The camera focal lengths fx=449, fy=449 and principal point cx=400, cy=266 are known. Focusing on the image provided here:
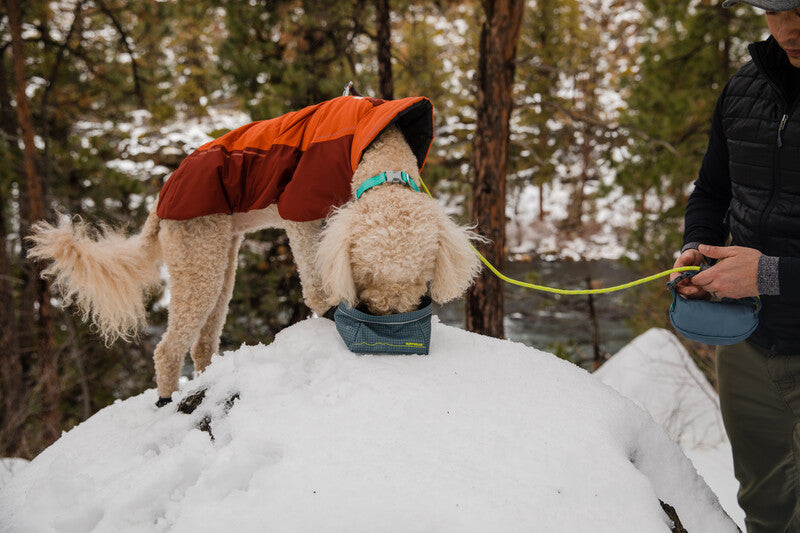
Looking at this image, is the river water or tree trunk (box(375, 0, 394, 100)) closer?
tree trunk (box(375, 0, 394, 100))

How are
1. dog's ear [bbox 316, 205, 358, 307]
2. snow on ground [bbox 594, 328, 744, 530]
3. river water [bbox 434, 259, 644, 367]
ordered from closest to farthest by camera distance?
1. dog's ear [bbox 316, 205, 358, 307]
2. snow on ground [bbox 594, 328, 744, 530]
3. river water [bbox 434, 259, 644, 367]

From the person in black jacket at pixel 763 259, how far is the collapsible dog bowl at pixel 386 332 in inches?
40.9

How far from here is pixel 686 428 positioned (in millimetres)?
5020

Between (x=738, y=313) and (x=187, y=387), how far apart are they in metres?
2.51

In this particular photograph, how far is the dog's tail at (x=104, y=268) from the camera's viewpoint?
7.45ft

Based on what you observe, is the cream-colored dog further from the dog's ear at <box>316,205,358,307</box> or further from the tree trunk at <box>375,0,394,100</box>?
the tree trunk at <box>375,0,394,100</box>

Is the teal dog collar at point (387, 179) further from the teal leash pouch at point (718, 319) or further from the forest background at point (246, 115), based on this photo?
the forest background at point (246, 115)

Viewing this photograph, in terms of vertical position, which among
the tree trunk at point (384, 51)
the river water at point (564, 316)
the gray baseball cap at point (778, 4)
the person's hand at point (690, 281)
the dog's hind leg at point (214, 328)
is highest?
the tree trunk at point (384, 51)

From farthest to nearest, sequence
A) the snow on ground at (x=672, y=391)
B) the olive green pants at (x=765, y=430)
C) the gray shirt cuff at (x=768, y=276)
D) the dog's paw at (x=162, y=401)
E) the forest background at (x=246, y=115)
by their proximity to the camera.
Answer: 1. the forest background at (x=246, y=115)
2. the snow on ground at (x=672, y=391)
3. the dog's paw at (x=162, y=401)
4. the olive green pants at (x=765, y=430)
5. the gray shirt cuff at (x=768, y=276)

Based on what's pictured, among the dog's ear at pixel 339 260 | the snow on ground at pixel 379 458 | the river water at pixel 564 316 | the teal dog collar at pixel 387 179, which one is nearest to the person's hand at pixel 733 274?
the snow on ground at pixel 379 458

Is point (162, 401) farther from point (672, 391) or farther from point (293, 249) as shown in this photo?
point (672, 391)

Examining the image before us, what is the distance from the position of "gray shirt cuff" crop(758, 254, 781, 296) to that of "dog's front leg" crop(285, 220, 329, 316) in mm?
1815

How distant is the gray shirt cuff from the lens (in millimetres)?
1458

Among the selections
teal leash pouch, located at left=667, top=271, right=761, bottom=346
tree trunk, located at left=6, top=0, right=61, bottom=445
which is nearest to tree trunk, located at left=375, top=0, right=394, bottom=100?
teal leash pouch, located at left=667, top=271, right=761, bottom=346
